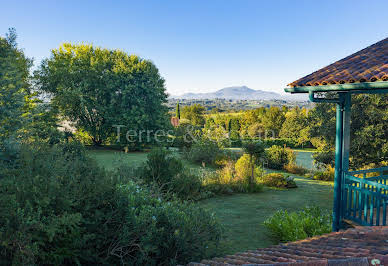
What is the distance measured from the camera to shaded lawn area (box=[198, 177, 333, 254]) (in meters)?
6.33

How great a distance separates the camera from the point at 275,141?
102 feet

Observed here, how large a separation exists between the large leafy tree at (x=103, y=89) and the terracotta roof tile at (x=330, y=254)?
19.6 meters

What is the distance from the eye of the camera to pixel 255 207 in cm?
914

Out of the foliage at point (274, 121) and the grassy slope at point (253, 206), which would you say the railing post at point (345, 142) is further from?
the foliage at point (274, 121)

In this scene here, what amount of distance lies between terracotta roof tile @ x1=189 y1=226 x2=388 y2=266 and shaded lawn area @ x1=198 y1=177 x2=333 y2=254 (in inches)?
71.0

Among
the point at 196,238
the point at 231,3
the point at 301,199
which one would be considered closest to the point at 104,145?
the point at 231,3

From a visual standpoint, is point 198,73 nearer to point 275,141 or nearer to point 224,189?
point 275,141

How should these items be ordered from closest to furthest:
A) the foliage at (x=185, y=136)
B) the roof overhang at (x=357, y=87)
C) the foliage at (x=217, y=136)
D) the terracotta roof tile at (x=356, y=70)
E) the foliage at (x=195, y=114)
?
1. the roof overhang at (x=357, y=87)
2. the terracotta roof tile at (x=356, y=70)
3. the foliage at (x=217, y=136)
4. the foliage at (x=185, y=136)
5. the foliage at (x=195, y=114)

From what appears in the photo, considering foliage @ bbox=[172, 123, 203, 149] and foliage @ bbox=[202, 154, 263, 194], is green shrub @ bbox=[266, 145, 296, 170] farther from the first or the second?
foliage @ bbox=[202, 154, 263, 194]

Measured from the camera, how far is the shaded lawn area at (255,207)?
6332mm

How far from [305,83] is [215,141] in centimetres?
1198

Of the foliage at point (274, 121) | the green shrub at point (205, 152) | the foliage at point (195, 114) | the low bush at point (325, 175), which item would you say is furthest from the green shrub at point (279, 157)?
the foliage at point (195, 114)

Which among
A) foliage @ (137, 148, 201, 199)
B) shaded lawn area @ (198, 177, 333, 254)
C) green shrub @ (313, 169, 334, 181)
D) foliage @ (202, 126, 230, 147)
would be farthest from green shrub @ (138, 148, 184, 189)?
green shrub @ (313, 169, 334, 181)

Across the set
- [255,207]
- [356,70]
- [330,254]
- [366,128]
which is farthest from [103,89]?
[330,254]
